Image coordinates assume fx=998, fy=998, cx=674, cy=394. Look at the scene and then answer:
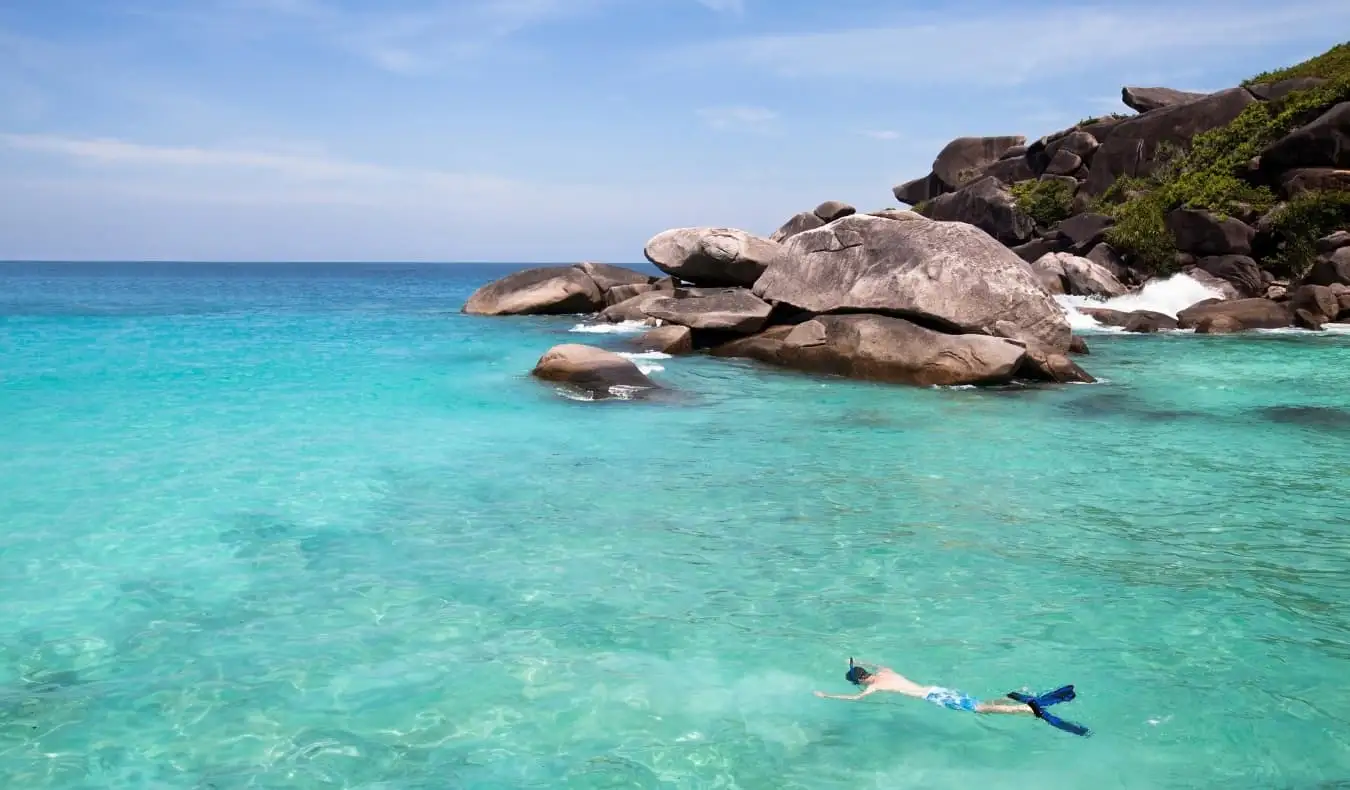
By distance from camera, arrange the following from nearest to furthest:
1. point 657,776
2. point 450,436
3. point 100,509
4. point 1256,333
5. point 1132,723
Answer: point 657,776 < point 1132,723 < point 100,509 < point 450,436 < point 1256,333

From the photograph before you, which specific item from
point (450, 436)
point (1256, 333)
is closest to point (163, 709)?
point (450, 436)

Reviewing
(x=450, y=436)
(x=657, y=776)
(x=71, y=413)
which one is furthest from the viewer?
(x=71, y=413)

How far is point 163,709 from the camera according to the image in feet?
18.3

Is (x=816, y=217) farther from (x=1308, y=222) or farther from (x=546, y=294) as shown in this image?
(x=1308, y=222)

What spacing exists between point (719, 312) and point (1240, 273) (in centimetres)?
2333

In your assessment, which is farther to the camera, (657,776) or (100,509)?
(100,509)

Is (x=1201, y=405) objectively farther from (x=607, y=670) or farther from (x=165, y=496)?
(x=165, y=496)

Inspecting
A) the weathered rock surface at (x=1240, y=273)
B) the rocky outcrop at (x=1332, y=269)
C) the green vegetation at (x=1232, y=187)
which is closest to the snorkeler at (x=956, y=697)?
the rocky outcrop at (x=1332, y=269)

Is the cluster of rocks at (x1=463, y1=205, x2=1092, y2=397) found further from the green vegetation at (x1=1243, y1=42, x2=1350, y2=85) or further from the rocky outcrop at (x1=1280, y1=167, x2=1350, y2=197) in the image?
the green vegetation at (x1=1243, y1=42, x2=1350, y2=85)

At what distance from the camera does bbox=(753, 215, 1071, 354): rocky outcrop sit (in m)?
18.9

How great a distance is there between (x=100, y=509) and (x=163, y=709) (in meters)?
4.96

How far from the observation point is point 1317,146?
1476 inches

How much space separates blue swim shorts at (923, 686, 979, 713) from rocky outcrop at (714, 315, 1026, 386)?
12.7 metres

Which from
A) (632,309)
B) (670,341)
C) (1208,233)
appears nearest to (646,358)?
(670,341)
